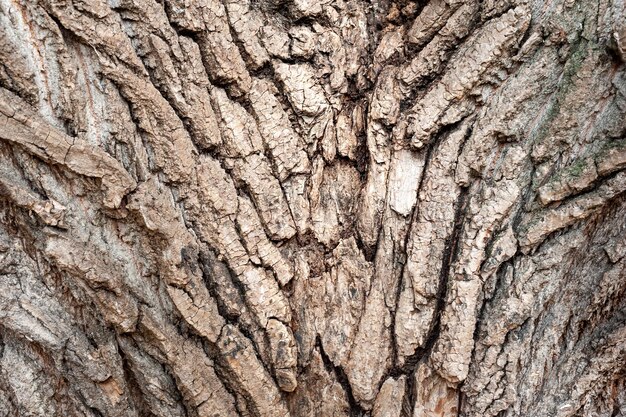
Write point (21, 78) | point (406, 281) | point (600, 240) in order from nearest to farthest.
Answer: point (21, 78)
point (600, 240)
point (406, 281)

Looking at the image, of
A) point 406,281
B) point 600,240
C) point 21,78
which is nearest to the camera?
point 21,78

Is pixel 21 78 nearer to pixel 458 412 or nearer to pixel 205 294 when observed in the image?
pixel 205 294

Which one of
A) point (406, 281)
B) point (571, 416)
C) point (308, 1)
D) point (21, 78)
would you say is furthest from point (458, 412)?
point (21, 78)

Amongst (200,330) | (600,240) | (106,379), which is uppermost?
(600,240)

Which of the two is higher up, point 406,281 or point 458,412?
point 406,281

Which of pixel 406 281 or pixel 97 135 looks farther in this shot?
pixel 406 281

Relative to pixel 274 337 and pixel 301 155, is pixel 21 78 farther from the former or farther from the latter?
pixel 274 337
